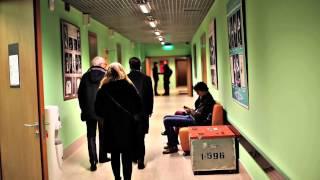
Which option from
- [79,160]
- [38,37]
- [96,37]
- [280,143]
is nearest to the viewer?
[280,143]

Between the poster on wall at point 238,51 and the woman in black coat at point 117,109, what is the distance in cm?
122

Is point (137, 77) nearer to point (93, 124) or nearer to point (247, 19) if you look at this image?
point (93, 124)

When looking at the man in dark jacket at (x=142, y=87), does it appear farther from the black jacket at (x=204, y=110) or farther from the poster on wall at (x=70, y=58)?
the poster on wall at (x=70, y=58)

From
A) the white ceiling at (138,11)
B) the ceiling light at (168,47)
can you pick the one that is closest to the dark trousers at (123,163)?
the white ceiling at (138,11)

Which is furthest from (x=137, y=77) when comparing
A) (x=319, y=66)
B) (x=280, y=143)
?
(x=319, y=66)

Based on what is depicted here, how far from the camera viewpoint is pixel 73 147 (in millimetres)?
Answer: 6176

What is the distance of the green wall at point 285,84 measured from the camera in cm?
210

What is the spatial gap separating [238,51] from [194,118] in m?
1.74

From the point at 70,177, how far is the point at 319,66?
3582mm

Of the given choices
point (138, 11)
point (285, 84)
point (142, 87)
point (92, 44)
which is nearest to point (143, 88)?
point (142, 87)

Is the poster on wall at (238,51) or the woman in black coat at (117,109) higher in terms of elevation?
the poster on wall at (238,51)

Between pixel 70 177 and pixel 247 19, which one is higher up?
pixel 247 19

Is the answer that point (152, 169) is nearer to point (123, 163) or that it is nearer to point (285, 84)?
point (123, 163)

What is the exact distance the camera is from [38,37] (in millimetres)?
3221
